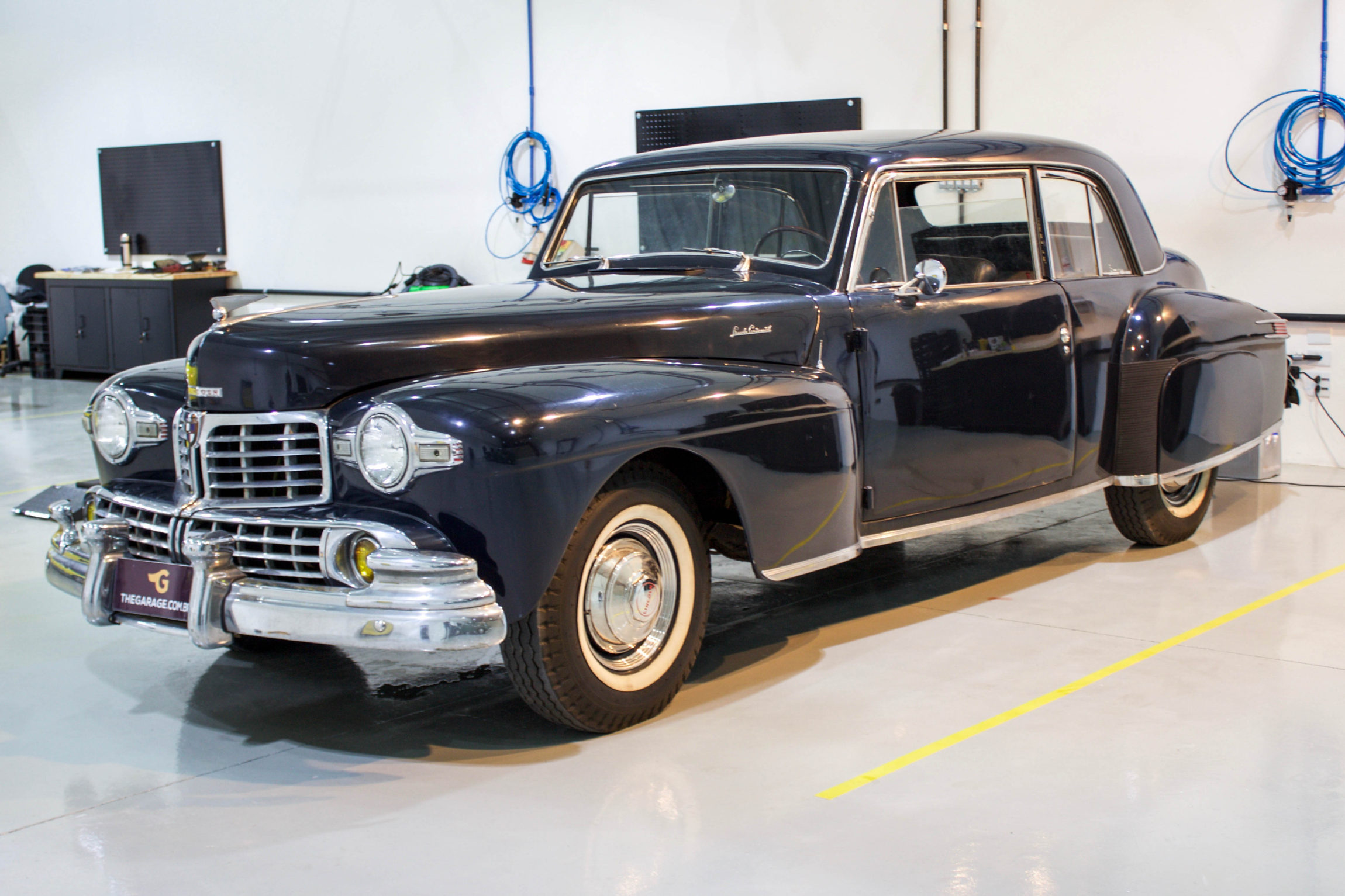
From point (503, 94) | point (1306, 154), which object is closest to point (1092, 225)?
point (1306, 154)

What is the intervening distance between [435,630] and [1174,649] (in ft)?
7.30

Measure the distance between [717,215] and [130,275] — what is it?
9.39m

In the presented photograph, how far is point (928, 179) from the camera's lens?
4086 millimetres

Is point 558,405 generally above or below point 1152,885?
above

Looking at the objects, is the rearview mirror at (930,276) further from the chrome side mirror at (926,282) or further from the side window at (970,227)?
the side window at (970,227)

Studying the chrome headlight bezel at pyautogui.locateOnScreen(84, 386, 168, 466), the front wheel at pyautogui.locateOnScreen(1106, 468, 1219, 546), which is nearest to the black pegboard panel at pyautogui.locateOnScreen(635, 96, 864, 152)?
the front wheel at pyautogui.locateOnScreen(1106, 468, 1219, 546)

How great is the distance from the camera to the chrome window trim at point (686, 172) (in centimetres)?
385

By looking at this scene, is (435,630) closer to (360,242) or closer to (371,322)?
(371,322)

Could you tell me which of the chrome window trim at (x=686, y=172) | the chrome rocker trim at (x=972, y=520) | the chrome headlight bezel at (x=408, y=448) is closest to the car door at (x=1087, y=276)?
the chrome rocker trim at (x=972, y=520)

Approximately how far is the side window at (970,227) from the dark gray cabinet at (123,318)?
28.4ft

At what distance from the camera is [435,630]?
270 centimetres

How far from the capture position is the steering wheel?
3.85 meters

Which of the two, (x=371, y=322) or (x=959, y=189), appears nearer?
(x=371, y=322)

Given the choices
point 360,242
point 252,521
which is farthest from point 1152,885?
point 360,242
